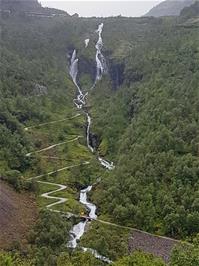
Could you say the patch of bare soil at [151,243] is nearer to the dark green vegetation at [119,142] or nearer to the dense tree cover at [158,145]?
the dark green vegetation at [119,142]

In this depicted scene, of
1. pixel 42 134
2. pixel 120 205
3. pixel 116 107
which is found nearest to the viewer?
pixel 120 205

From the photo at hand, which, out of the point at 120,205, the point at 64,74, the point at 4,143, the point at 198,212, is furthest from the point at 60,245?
the point at 64,74

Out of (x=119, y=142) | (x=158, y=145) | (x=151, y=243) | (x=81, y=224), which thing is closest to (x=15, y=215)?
(x=81, y=224)

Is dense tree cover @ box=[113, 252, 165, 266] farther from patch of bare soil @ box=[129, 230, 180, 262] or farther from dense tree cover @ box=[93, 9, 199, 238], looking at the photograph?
dense tree cover @ box=[93, 9, 199, 238]

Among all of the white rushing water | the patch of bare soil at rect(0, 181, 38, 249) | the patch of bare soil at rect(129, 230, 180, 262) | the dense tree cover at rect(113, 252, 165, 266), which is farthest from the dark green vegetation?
the patch of bare soil at rect(0, 181, 38, 249)

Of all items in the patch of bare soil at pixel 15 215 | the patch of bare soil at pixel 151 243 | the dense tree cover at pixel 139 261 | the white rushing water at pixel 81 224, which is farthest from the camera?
the white rushing water at pixel 81 224

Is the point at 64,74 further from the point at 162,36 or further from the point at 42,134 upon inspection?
the point at 42,134

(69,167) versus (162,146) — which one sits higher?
(162,146)

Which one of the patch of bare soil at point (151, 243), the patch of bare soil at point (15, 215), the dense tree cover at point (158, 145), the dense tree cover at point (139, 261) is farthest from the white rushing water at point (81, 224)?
the dense tree cover at point (139, 261)
